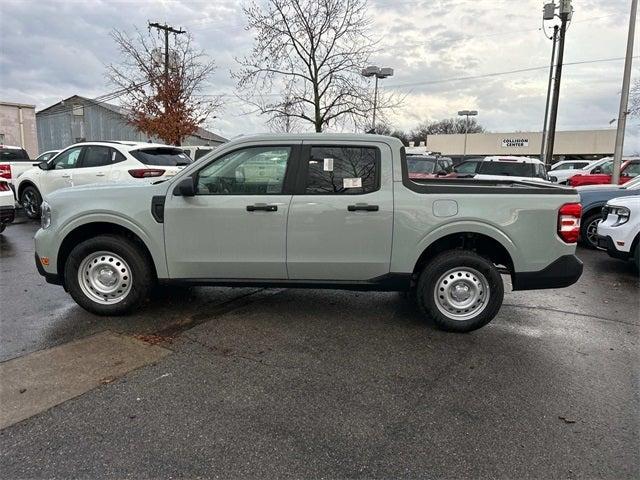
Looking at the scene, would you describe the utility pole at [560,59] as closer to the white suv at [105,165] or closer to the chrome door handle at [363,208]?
the white suv at [105,165]

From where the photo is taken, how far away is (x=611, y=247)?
23.0ft

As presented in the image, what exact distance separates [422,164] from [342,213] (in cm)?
1062

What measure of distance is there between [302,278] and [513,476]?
252 centimetres

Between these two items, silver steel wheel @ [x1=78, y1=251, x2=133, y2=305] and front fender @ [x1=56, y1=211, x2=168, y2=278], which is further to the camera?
silver steel wheel @ [x1=78, y1=251, x2=133, y2=305]

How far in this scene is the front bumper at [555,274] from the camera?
4.32 meters

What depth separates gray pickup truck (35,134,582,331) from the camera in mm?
4270

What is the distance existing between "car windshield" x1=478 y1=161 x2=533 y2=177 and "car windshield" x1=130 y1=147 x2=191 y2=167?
28.0 ft

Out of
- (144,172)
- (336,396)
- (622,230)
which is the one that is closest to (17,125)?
(144,172)

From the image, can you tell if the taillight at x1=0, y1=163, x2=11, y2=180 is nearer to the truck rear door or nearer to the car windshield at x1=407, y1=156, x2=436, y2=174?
the car windshield at x1=407, y1=156, x2=436, y2=174

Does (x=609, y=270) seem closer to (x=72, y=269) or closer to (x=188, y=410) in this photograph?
(x=188, y=410)

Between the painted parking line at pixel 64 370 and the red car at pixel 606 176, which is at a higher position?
the red car at pixel 606 176

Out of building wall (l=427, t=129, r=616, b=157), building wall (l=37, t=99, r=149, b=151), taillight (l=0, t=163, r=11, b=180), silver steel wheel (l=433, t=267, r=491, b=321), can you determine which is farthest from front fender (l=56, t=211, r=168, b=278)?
building wall (l=427, t=129, r=616, b=157)

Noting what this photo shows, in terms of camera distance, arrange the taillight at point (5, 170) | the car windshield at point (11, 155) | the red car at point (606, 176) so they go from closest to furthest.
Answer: the taillight at point (5, 170) → the red car at point (606, 176) → the car windshield at point (11, 155)

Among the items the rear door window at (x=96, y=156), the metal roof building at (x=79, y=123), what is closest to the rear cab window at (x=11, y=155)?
the rear door window at (x=96, y=156)
